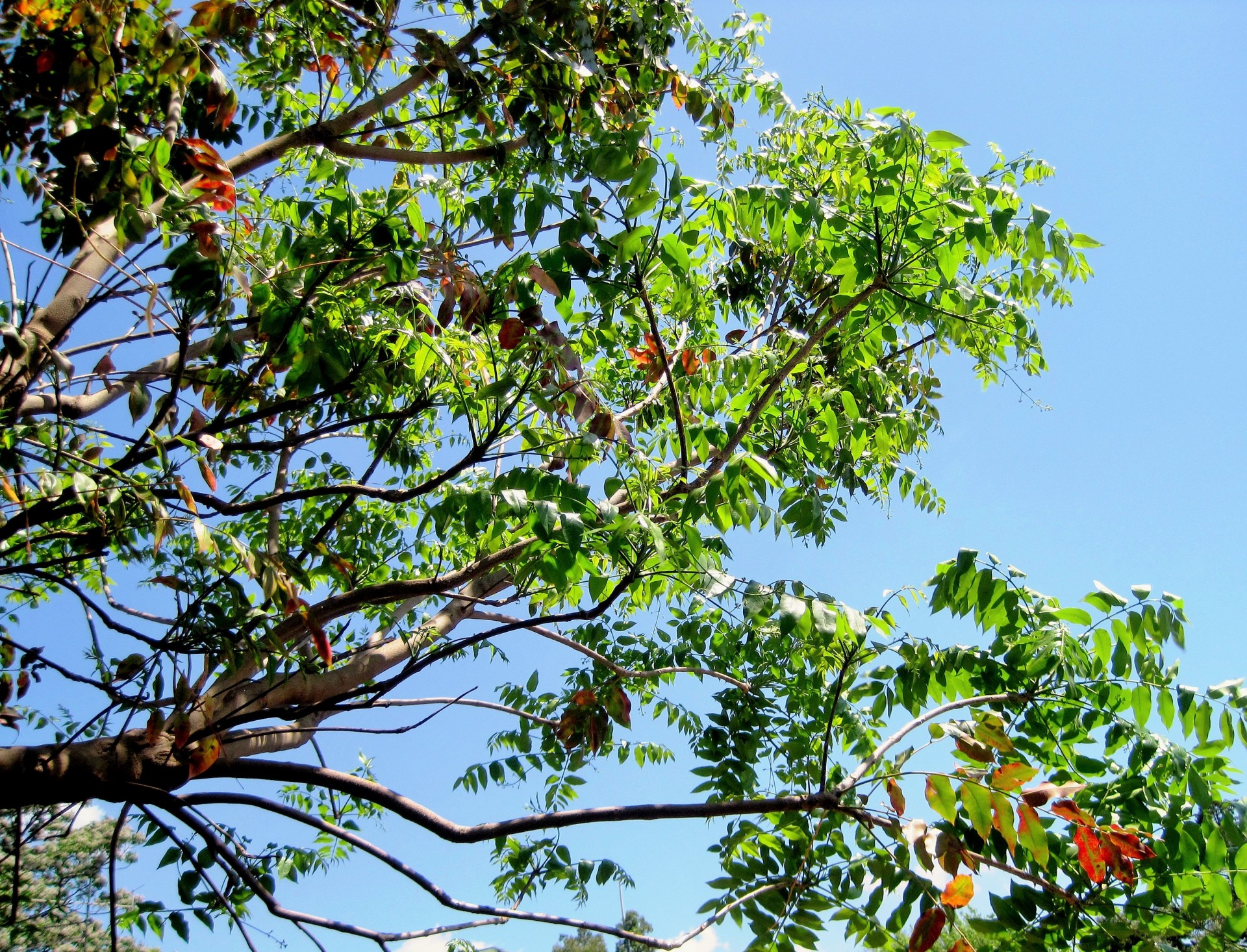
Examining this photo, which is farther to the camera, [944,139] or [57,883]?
[57,883]

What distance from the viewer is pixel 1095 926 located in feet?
6.65

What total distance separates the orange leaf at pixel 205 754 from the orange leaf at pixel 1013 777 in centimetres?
221

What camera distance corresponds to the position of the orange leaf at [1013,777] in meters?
1.75

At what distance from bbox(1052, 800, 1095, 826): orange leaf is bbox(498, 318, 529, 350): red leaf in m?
1.83

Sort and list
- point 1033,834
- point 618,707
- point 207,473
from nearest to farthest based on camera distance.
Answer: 1. point 1033,834
2. point 207,473
3. point 618,707

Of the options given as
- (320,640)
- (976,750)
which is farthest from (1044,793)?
(320,640)

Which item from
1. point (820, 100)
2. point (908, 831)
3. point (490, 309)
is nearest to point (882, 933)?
point (908, 831)

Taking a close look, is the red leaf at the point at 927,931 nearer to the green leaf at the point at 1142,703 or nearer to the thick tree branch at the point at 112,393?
the green leaf at the point at 1142,703

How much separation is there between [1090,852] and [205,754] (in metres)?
2.44

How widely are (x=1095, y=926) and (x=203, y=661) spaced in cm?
279

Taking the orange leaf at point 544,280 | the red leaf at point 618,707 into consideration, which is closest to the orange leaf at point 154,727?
the red leaf at point 618,707

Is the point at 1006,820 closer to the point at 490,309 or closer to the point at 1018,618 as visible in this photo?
the point at 1018,618

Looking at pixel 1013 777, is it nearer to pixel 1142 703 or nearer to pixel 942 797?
pixel 942 797

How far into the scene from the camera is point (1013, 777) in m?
1.75
